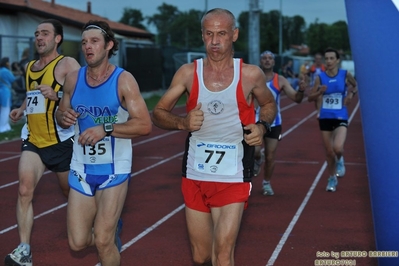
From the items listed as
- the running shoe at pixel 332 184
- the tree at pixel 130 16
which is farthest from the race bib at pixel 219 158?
the tree at pixel 130 16

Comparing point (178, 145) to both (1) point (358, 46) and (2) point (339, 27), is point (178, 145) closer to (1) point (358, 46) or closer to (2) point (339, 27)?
(1) point (358, 46)

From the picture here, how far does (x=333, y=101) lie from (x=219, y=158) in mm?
5941

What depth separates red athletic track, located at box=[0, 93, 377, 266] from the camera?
7.34 metres

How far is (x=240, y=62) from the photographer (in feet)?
18.2

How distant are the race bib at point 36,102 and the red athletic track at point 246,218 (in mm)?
1375

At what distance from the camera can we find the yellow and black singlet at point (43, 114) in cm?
691

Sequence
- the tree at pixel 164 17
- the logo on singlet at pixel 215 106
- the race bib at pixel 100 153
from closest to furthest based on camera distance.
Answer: the logo on singlet at pixel 215 106, the race bib at pixel 100 153, the tree at pixel 164 17

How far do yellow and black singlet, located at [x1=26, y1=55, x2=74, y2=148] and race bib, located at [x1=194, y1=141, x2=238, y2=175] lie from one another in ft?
6.47

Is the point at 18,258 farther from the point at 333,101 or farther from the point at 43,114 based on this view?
the point at 333,101

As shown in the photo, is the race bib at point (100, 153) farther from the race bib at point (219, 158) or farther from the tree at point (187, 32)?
the tree at point (187, 32)

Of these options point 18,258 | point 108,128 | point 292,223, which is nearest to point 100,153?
point 108,128

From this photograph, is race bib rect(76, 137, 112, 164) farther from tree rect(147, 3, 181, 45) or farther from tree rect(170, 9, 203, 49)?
tree rect(147, 3, 181, 45)

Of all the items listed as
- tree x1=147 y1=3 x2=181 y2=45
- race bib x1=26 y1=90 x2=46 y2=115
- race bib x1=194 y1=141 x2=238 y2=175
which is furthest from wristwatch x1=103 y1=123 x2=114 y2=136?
tree x1=147 y1=3 x2=181 y2=45

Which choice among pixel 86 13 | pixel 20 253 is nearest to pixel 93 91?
pixel 20 253
